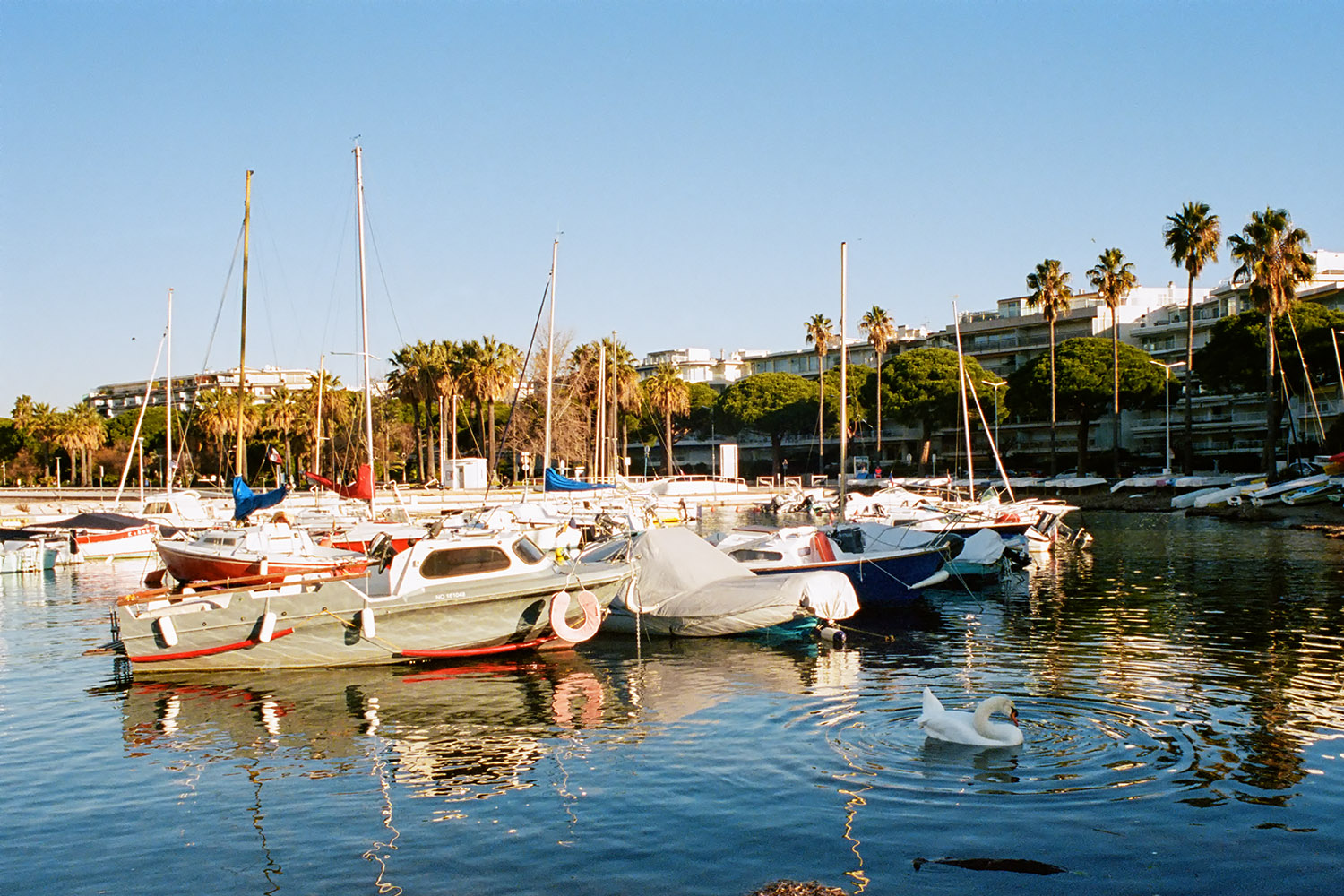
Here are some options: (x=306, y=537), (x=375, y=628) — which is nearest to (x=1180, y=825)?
(x=375, y=628)

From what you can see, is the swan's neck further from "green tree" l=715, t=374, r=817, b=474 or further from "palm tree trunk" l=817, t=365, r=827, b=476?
"green tree" l=715, t=374, r=817, b=474

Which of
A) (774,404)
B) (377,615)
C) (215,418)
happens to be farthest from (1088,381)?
(377,615)

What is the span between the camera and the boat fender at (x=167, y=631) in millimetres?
18969

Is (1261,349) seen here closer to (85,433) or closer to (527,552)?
(527,552)

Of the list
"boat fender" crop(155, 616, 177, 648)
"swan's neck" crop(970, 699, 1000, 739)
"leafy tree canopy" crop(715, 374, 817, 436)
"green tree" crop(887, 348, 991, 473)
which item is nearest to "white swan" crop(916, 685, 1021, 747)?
"swan's neck" crop(970, 699, 1000, 739)

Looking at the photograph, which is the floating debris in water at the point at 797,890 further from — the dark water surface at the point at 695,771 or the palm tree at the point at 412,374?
the palm tree at the point at 412,374

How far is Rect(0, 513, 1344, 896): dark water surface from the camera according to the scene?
1013cm

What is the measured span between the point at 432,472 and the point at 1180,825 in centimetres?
8453

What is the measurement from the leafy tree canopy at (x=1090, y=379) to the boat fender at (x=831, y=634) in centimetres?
7684

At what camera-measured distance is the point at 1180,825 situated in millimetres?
10852

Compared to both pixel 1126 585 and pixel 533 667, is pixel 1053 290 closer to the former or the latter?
pixel 1126 585

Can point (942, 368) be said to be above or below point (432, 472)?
above

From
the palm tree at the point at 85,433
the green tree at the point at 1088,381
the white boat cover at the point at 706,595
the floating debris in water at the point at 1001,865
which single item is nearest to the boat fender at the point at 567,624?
the white boat cover at the point at 706,595

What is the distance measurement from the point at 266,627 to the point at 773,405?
11041 cm
